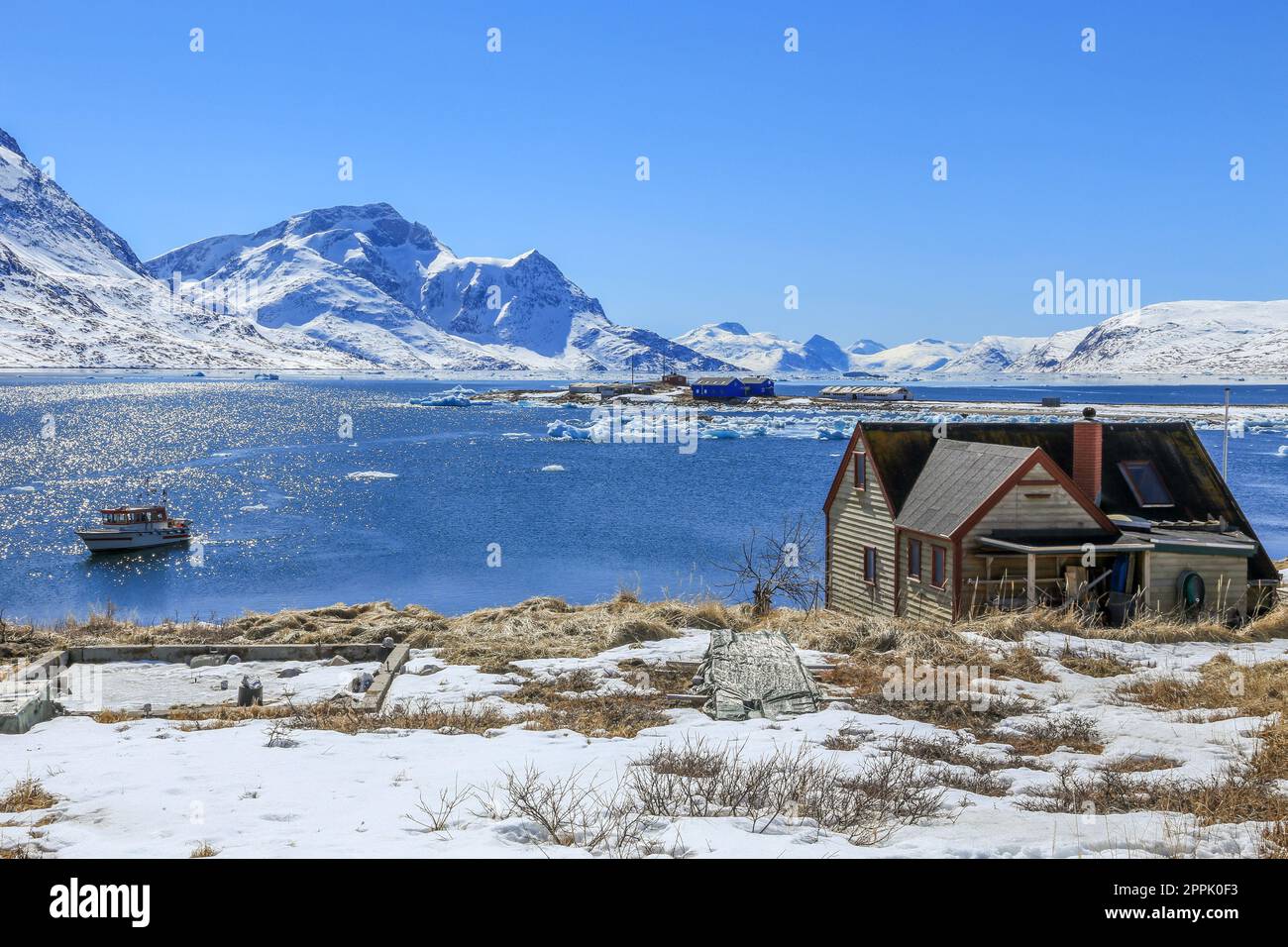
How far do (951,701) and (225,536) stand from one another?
48.2m

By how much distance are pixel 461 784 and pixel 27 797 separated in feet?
11.1

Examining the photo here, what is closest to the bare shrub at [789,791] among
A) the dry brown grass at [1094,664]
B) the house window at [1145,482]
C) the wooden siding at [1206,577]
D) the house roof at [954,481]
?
the dry brown grass at [1094,664]

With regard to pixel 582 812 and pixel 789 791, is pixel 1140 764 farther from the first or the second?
pixel 582 812

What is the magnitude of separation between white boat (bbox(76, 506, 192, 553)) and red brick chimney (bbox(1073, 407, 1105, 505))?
43208 mm

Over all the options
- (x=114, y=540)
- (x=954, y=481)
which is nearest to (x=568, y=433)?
(x=114, y=540)

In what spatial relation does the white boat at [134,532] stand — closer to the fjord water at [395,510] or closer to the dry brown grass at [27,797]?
the fjord water at [395,510]

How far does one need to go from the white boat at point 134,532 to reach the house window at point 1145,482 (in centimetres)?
4416

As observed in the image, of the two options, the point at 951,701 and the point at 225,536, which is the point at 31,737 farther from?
the point at 225,536

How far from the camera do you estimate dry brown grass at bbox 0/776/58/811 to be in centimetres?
754

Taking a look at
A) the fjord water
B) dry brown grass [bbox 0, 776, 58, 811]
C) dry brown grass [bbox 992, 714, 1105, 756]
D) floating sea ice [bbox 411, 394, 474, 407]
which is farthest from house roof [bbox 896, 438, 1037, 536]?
floating sea ice [bbox 411, 394, 474, 407]

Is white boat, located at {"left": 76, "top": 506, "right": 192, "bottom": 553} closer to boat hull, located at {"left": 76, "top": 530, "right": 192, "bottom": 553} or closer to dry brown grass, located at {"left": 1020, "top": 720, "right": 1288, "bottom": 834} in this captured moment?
boat hull, located at {"left": 76, "top": 530, "right": 192, "bottom": 553}
